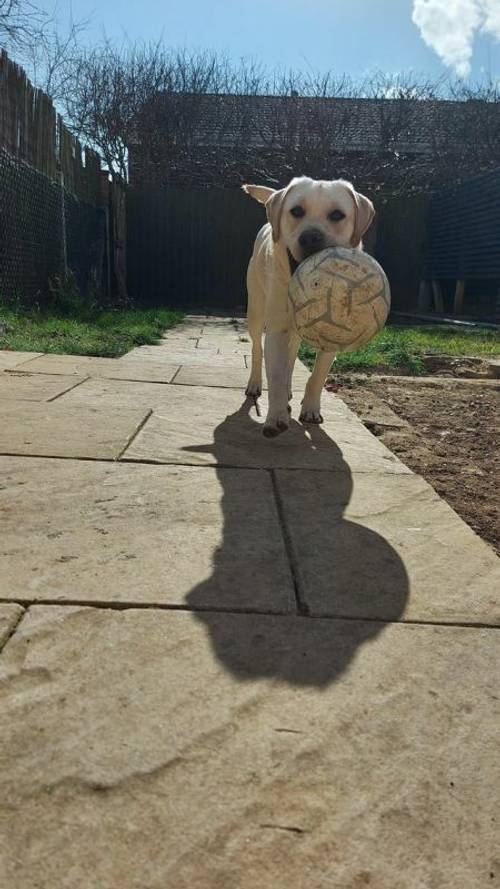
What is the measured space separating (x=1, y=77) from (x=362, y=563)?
762 centimetres

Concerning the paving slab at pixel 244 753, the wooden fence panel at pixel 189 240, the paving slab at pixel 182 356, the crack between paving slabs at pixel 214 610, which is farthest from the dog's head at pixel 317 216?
the wooden fence panel at pixel 189 240

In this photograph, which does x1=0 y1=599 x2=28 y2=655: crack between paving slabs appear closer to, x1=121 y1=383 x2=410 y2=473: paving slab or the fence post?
x1=121 y1=383 x2=410 y2=473: paving slab

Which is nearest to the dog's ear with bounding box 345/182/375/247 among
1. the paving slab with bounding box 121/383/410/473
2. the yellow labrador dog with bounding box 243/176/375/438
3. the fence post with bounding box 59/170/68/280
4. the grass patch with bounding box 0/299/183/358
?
the yellow labrador dog with bounding box 243/176/375/438

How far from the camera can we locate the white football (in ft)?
8.13

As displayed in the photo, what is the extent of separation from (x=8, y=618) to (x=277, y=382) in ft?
6.10

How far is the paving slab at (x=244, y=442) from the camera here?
2750 millimetres

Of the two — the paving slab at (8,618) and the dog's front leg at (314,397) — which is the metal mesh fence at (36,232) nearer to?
the dog's front leg at (314,397)

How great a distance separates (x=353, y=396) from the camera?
4641 millimetres

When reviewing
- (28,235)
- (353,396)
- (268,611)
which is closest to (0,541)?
(268,611)

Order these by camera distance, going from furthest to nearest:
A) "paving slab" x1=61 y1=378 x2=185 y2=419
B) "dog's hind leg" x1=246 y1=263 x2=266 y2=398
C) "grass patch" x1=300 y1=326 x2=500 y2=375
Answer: "grass patch" x1=300 y1=326 x2=500 y2=375, "dog's hind leg" x1=246 y1=263 x2=266 y2=398, "paving slab" x1=61 y1=378 x2=185 y2=419

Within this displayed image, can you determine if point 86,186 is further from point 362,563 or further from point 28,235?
point 362,563

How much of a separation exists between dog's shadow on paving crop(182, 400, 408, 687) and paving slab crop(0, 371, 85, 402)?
70.0 inches

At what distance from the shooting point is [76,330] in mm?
6902

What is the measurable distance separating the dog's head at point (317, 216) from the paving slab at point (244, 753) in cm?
200
